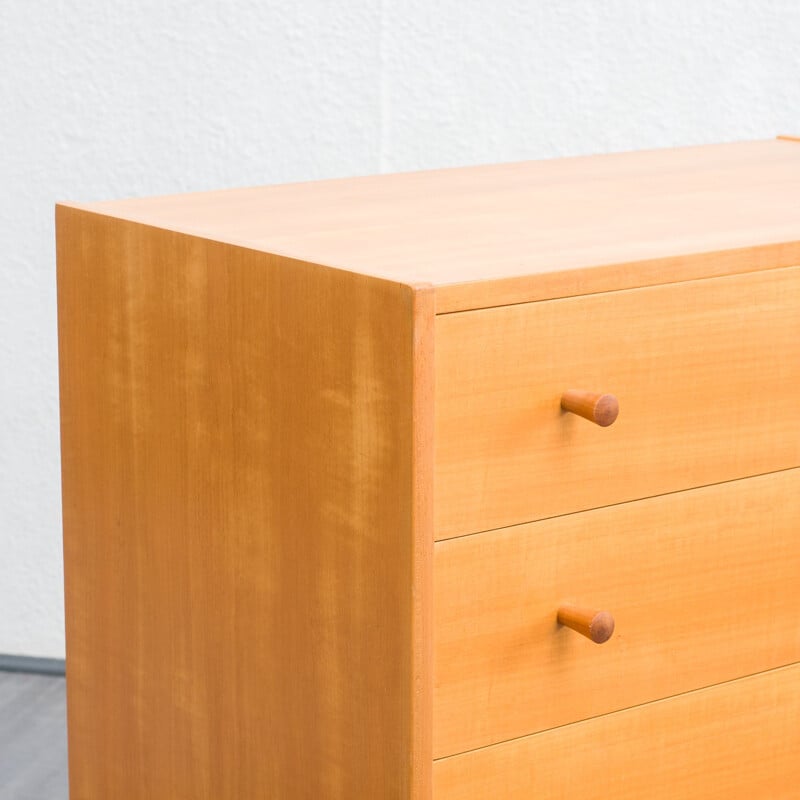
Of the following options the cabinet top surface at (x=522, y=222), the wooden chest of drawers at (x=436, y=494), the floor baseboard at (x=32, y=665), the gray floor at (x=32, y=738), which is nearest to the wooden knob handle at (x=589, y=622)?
the wooden chest of drawers at (x=436, y=494)

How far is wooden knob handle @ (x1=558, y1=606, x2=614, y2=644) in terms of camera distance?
1.04 metres

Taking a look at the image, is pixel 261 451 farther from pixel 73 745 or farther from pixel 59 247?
pixel 73 745

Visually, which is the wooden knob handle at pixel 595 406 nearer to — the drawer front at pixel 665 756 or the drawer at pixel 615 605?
the drawer at pixel 615 605

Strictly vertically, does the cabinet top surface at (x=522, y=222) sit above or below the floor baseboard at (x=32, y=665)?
above

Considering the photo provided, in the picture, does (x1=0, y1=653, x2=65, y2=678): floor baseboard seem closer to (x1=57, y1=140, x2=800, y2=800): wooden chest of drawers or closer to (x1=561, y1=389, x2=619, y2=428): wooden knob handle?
(x1=57, y1=140, x2=800, y2=800): wooden chest of drawers

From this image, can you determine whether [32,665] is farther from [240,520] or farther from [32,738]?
[240,520]

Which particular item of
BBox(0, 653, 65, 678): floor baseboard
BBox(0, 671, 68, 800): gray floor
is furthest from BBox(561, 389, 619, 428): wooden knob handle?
BBox(0, 653, 65, 678): floor baseboard

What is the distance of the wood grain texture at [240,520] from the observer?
3.25ft

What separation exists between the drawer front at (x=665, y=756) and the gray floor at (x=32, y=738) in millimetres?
953

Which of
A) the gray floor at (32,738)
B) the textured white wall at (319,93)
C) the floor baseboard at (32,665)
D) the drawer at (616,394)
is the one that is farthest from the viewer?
the floor baseboard at (32,665)

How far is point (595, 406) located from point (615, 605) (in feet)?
0.56

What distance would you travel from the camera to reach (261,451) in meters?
1.11

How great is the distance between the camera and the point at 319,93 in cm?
215

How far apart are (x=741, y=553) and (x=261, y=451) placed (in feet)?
1.25
